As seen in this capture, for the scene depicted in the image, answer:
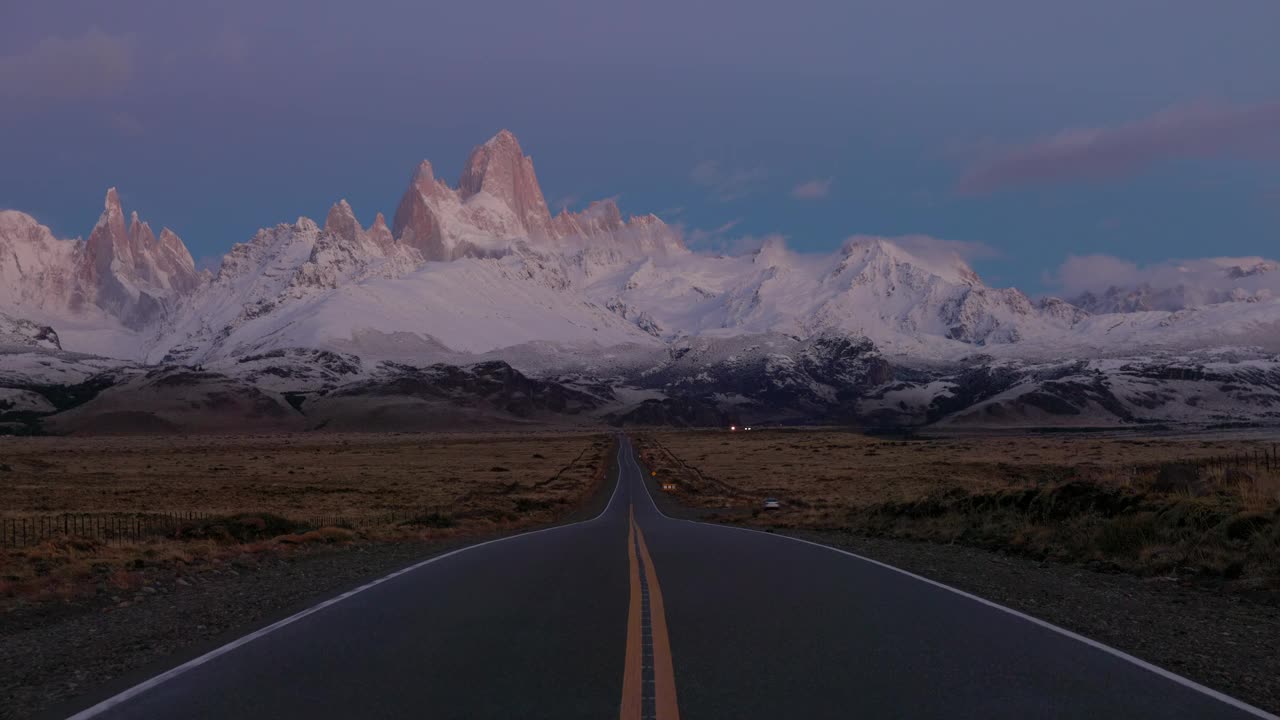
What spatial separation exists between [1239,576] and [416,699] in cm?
1218

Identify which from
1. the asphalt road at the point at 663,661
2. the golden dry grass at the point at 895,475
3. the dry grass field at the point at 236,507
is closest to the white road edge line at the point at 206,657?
the asphalt road at the point at 663,661

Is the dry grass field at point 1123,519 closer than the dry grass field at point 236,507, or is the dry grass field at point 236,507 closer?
the dry grass field at point 1123,519

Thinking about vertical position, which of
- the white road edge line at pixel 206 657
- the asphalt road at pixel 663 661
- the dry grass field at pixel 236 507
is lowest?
the dry grass field at pixel 236 507

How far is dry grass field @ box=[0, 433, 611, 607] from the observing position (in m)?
18.2

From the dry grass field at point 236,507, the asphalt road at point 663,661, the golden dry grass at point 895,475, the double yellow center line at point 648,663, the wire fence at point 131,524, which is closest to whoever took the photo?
the double yellow center line at point 648,663

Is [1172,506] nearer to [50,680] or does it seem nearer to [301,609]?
[301,609]

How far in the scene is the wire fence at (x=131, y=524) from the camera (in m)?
25.5

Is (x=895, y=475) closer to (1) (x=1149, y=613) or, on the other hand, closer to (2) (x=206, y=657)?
(1) (x=1149, y=613)

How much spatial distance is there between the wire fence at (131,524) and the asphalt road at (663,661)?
46.8 ft

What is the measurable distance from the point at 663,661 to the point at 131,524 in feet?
96.4

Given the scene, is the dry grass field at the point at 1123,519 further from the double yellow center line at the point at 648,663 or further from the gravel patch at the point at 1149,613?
the double yellow center line at the point at 648,663

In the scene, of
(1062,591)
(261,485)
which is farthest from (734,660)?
(261,485)

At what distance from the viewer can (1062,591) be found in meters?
13.7

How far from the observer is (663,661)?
866cm
